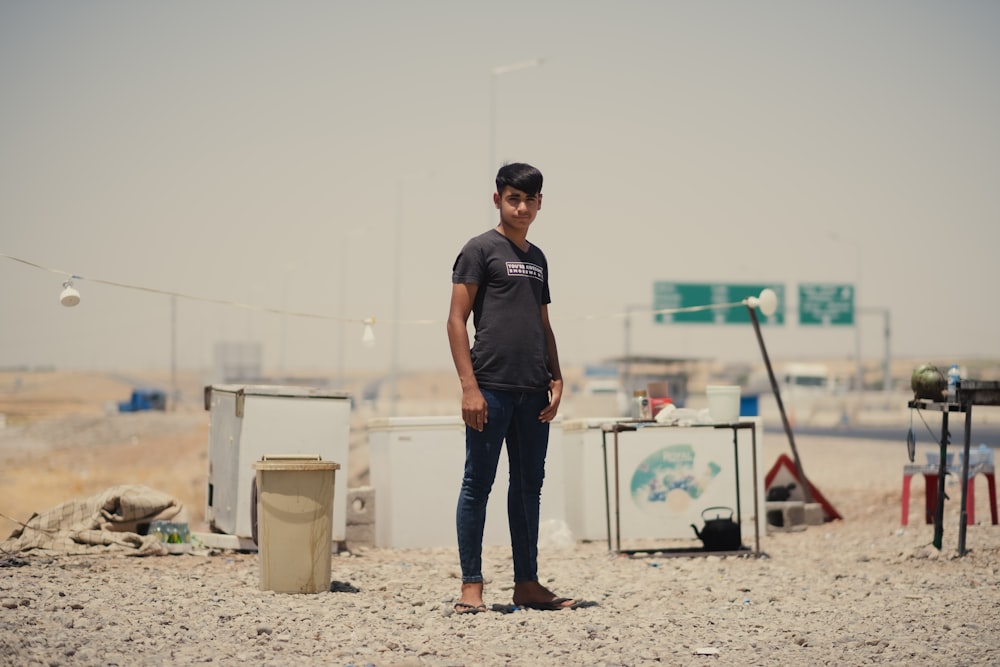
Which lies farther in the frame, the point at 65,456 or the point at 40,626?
the point at 65,456

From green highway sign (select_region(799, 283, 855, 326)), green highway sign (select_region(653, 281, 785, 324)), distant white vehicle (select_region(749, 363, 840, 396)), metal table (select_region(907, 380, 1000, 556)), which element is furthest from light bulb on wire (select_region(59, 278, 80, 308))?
distant white vehicle (select_region(749, 363, 840, 396))

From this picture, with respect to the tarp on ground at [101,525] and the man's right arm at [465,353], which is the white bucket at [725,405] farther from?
the tarp on ground at [101,525]

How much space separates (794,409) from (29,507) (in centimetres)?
4509

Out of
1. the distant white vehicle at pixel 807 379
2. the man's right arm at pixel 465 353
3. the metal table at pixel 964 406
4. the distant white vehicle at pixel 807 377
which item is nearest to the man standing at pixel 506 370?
the man's right arm at pixel 465 353

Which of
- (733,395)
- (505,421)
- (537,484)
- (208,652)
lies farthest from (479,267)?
(733,395)

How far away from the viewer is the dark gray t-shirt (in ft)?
20.4

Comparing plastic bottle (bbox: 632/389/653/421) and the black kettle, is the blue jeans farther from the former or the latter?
plastic bottle (bbox: 632/389/653/421)

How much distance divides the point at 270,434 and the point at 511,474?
11.1 feet

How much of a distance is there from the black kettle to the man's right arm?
406 centimetres

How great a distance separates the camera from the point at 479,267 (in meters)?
6.24

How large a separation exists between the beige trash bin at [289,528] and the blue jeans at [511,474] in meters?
1.07

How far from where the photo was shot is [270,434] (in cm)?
941

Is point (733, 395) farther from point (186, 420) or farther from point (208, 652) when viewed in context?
point (186, 420)

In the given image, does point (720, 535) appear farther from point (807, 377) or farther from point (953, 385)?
point (807, 377)
